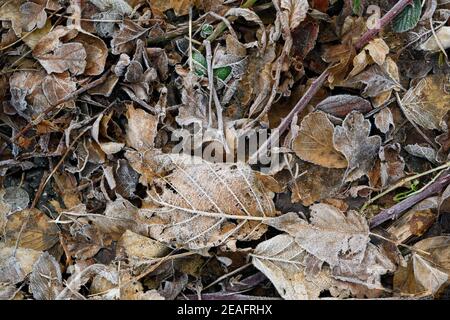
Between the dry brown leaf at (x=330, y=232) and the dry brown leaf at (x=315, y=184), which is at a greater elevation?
the dry brown leaf at (x=315, y=184)

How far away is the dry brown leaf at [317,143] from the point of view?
52.4 inches

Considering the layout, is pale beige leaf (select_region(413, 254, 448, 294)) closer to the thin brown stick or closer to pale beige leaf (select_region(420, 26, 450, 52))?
the thin brown stick

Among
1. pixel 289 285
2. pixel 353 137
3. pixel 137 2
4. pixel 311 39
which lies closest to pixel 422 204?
pixel 353 137

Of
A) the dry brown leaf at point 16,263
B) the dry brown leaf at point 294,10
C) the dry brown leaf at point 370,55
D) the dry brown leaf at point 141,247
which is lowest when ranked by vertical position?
the dry brown leaf at point 16,263

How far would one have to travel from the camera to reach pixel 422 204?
4.32 feet

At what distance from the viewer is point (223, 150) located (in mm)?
1368

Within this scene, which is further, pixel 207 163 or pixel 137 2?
pixel 137 2

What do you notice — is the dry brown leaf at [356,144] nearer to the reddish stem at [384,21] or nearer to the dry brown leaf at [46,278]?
the reddish stem at [384,21]

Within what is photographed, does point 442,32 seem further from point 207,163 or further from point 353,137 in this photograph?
point 207,163

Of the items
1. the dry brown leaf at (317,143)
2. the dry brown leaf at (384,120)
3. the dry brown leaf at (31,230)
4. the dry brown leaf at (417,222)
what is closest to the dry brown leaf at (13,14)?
the dry brown leaf at (31,230)

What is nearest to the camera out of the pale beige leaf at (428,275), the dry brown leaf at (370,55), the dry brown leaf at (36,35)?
the pale beige leaf at (428,275)

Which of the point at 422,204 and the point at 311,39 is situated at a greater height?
the point at 311,39

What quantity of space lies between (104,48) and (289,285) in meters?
0.69
